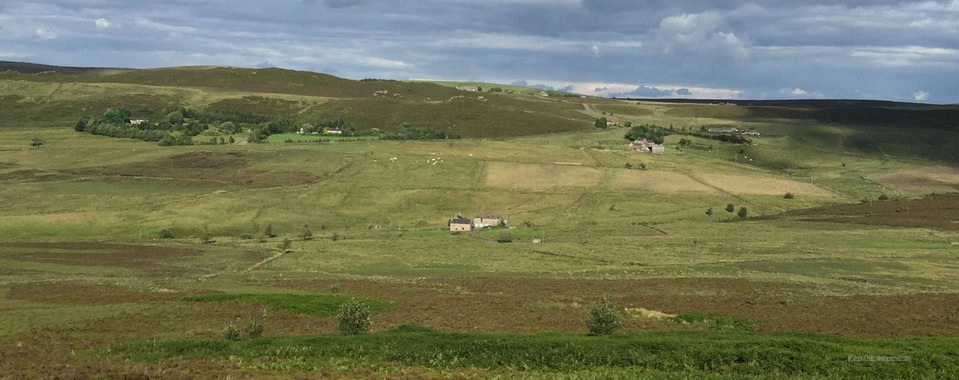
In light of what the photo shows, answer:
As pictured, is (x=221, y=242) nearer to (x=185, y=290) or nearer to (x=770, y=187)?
(x=185, y=290)

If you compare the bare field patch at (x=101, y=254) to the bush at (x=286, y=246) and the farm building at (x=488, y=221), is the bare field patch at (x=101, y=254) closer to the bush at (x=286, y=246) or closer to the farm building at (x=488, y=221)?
the bush at (x=286, y=246)

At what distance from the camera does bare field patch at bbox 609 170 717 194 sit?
130 metres

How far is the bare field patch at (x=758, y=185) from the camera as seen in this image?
134 meters

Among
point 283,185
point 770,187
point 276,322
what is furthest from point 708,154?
point 276,322

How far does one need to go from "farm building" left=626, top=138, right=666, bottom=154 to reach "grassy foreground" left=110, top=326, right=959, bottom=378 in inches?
5410

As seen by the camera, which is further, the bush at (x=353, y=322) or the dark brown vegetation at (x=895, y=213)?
the dark brown vegetation at (x=895, y=213)

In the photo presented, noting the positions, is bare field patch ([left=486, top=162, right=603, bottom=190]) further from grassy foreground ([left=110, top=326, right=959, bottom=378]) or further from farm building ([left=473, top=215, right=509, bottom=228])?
grassy foreground ([left=110, top=326, right=959, bottom=378])

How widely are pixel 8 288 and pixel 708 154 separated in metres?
144

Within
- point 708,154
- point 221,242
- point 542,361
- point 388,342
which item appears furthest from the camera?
point 708,154

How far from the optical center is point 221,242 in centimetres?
9669

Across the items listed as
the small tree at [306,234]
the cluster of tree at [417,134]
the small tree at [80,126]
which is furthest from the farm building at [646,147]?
the small tree at [80,126]

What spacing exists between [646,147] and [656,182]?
42.5 m

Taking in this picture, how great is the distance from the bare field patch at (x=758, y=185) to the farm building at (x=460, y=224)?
4673cm

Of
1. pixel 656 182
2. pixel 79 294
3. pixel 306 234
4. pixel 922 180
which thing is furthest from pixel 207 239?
pixel 922 180
